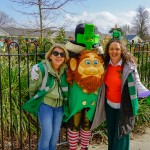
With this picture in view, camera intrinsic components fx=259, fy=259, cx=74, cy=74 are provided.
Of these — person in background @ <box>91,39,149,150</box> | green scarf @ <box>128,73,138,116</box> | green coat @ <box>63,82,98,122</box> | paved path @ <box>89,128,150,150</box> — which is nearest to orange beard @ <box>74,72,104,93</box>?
green coat @ <box>63,82,98,122</box>

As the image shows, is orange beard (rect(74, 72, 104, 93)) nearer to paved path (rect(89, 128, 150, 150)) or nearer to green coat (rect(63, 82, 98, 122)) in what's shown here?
green coat (rect(63, 82, 98, 122))

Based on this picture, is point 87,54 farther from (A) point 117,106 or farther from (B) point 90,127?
(B) point 90,127

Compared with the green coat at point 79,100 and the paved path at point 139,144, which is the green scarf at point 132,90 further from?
the paved path at point 139,144

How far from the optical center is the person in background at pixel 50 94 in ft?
10.7

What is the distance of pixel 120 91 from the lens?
3480 mm

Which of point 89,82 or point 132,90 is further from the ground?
point 89,82

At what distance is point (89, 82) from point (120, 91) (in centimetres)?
45

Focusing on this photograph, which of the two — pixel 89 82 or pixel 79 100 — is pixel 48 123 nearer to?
pixel 79 100

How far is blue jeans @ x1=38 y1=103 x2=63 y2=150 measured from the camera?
3270mm

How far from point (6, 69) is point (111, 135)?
2.43 meters

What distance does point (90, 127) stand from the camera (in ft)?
12.1

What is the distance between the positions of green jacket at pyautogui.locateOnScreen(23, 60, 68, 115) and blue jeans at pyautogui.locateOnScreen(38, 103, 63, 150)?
3.0 inches

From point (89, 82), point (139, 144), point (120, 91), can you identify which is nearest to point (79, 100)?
point (89, 82)

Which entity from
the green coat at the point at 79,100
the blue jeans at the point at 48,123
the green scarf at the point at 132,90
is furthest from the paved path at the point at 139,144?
the green scarf at the point at 132,90
